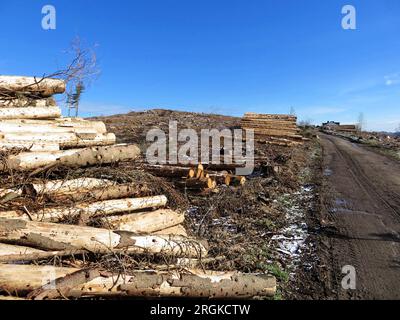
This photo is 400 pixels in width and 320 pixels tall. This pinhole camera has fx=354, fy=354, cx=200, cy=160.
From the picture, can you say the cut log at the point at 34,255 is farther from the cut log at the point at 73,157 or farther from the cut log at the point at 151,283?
the cut log at the point at 73,157

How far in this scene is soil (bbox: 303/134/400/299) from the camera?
19.2 feet

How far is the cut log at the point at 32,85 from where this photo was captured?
23.3ft

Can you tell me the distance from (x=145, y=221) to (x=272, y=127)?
18.9 meters

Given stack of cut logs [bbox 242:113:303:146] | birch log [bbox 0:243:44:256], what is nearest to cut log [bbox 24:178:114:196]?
birch log [bbox 0:243:44:256]

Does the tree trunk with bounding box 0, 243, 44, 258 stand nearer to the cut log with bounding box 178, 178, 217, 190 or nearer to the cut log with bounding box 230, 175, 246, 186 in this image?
the cut log with bounding box 178, 178, 217, 190

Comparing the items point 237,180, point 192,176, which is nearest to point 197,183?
point 192,176

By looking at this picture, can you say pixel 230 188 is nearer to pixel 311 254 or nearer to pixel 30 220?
pixel 311 254

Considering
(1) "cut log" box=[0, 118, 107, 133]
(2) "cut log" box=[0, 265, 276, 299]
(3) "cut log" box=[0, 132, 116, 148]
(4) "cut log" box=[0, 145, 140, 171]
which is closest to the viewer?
(2) "cut log" box=[0, 265, 276, 299]

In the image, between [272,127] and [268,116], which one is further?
[268,116]

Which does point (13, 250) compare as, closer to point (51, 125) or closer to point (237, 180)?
point (51, 125)

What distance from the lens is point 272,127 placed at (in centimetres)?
2422

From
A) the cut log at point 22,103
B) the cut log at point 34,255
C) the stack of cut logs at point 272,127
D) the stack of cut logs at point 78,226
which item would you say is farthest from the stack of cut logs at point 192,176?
the stack of cut logs at point 272,127

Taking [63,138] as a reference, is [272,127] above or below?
above

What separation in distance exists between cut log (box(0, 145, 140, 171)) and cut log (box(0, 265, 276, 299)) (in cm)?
218
